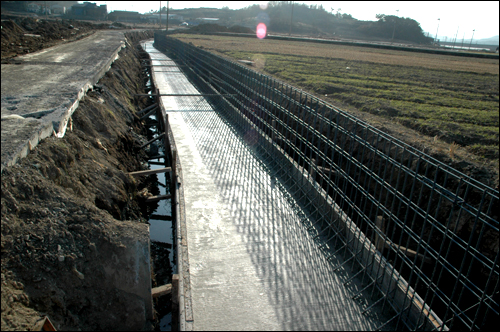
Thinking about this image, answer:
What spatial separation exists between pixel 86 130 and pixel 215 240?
4335 millimetres

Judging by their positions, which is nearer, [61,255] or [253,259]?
[61,255]

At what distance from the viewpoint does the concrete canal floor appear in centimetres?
396

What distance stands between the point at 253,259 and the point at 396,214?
3.88 meters

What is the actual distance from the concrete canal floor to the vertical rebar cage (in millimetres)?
406

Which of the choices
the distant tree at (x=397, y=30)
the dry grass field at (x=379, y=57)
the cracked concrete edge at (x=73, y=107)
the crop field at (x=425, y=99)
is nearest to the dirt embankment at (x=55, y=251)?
the cracked concrete edge at (x=73, y=107)

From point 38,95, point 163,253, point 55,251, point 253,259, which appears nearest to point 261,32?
point 38,95

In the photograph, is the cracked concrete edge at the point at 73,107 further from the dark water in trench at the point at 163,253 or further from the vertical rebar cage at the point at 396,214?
the vertical rebar cage at the point at 396,214

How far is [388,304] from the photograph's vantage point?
4293 mm

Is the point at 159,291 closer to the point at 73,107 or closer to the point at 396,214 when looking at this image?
the point at 73,107

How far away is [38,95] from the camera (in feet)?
25.1

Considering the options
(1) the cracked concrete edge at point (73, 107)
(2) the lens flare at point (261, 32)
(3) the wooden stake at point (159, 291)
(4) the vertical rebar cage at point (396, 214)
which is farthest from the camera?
(2) the lens flare at point (261, 32)

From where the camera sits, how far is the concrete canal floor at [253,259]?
156 inches

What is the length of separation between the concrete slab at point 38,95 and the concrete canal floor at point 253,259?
2.48m

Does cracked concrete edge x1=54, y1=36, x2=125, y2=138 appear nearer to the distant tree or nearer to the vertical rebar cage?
the vertical rebar cage
